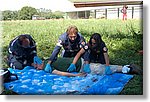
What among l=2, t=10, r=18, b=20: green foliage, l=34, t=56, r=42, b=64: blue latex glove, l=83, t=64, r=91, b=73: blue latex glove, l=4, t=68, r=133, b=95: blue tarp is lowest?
l=4, t=68, r=133, b=95: blue tarp

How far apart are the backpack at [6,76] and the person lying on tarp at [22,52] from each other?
0.09 metres

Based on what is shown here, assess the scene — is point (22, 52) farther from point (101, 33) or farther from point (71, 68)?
point (101, 33)

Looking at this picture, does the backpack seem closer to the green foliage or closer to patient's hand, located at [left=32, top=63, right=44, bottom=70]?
patient's hand, located at [left=32, top=63, right=44, bottom=70]

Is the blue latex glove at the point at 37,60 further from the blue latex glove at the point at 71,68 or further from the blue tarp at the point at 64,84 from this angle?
the blue latex glove at the point at 71,68

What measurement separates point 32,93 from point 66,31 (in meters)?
0.87

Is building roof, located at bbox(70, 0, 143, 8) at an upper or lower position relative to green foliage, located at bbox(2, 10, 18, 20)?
upper

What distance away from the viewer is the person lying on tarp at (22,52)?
473 centimetres

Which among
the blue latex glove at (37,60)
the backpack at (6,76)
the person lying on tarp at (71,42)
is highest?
the person lying on tarp at (71,42)

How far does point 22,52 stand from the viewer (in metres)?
4.73

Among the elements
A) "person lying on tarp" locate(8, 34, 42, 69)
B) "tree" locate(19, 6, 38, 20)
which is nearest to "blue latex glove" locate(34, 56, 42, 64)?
"person lying on tarp" locate(8, 34, 42, 69)

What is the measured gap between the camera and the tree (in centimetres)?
469

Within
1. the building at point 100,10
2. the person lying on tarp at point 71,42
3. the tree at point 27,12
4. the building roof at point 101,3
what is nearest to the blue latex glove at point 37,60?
the person lying on tarp at point 71,42

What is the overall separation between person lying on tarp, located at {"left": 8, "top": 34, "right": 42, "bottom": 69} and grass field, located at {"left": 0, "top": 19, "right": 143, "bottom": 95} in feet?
0.18

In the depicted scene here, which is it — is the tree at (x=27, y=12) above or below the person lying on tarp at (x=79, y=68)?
above
